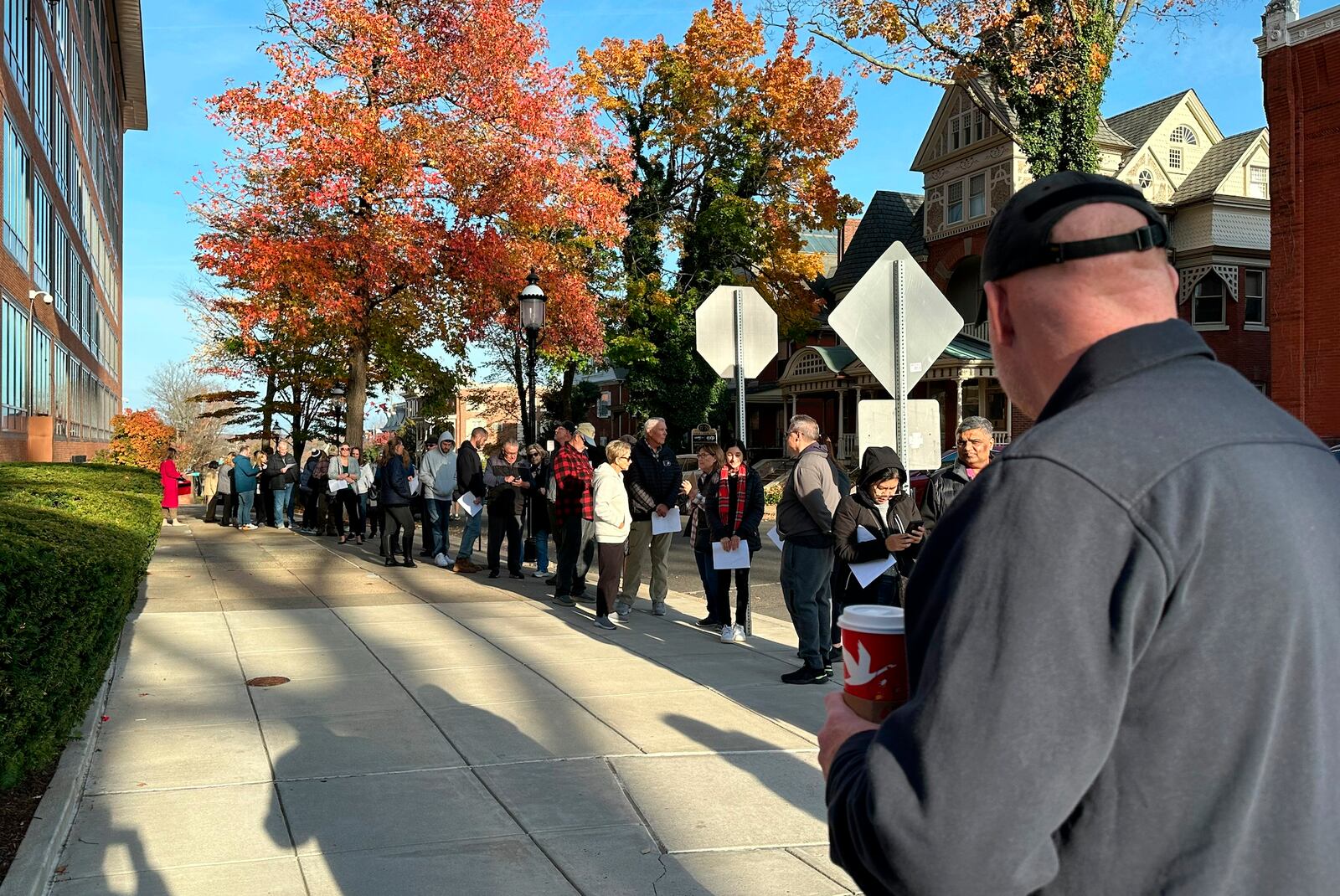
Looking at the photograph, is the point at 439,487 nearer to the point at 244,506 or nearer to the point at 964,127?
the point at 244,506

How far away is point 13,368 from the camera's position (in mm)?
20859

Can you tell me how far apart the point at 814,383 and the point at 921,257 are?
18.4 ft

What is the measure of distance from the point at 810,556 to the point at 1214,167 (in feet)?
98.8

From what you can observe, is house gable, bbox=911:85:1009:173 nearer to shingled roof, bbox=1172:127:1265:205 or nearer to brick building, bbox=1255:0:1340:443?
shingled roof, bbox=1172:127:1265:205

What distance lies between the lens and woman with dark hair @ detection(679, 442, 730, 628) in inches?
424

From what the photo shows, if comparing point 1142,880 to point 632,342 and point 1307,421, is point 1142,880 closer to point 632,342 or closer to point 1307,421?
point 1307,421

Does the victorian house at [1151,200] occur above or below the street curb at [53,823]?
above

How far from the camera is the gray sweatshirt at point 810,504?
27.2ft

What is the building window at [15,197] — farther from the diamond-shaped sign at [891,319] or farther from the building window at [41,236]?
the diamond-shaped sign at [891,319]

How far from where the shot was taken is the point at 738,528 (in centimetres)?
1003

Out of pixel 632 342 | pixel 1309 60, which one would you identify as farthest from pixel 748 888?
pixel 632 342

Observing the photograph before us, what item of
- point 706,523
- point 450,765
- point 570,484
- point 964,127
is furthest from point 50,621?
point 964,127

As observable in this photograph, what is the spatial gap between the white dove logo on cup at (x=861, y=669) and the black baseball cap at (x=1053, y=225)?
0.60 metres

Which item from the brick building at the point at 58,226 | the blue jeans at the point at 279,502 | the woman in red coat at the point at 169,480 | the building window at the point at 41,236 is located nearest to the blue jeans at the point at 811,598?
the brick building at the point at 58,226
